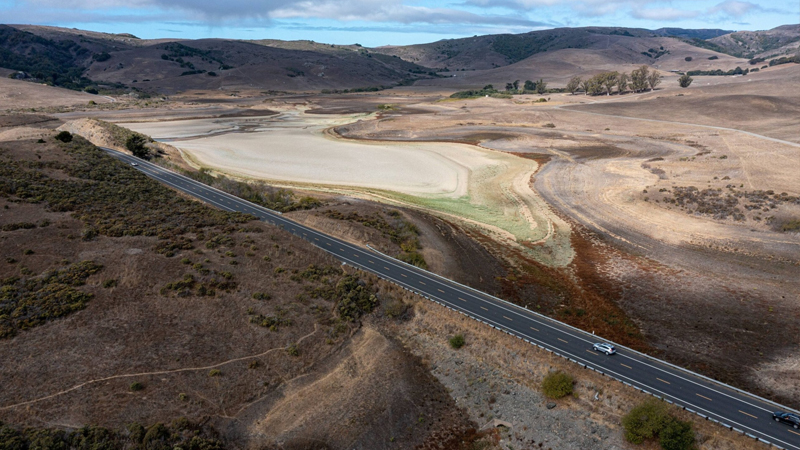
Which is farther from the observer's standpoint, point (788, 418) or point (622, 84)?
point (622, 84)

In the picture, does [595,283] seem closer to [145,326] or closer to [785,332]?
[785,332]

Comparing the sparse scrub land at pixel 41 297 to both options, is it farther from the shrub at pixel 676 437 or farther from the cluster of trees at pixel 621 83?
the cluster of trees at pixel 621 83

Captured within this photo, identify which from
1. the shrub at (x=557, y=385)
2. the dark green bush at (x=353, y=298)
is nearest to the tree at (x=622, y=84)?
the dark green bush at (x=353, y=298)

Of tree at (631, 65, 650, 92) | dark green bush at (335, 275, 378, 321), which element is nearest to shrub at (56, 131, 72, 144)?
dark green bush at (335, 275, 378, 321)

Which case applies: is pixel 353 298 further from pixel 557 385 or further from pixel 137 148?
pixel 137 148

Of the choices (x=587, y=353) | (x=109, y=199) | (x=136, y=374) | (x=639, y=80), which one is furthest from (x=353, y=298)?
(x=639, y=80)

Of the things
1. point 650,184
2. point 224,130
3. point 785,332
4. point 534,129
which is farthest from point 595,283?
point 224,130

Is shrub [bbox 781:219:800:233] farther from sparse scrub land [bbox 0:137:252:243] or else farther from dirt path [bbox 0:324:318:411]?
sparse scrub land [bbox 0:137:252:243]
